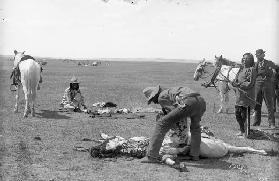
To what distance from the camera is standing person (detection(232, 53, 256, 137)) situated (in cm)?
1102

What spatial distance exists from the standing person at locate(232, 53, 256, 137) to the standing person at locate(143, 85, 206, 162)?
9.64ft

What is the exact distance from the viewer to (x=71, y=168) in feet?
26.6

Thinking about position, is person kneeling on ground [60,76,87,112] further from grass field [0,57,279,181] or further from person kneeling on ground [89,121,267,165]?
person kneeling on ground [89,121,267,165]

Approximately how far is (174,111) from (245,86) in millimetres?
3449

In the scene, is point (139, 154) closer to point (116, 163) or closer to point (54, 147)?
point (116, 163)

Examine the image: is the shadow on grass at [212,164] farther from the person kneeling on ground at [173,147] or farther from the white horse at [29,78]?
the white horse at [29,78]

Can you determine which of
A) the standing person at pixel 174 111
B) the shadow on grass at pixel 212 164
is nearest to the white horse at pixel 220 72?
the shadow on grass at pixel 212 164

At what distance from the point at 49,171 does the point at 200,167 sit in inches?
116

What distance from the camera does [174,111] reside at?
830cm

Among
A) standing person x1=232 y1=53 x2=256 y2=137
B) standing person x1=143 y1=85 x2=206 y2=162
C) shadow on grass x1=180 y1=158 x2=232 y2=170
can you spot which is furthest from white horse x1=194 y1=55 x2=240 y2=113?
standing person x1=143 y1=85 x2=206 y2=162

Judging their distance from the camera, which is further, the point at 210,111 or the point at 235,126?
the point at 210,111

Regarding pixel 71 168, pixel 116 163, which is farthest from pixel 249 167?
pixel 71 168

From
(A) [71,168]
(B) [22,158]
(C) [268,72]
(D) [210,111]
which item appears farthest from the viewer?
(D) [210,111]

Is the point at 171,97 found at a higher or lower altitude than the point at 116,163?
higher
